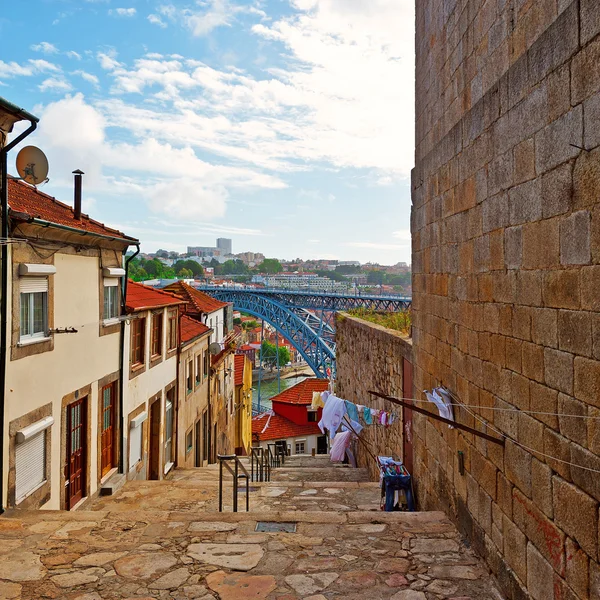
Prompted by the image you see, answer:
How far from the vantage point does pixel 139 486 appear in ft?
26.2

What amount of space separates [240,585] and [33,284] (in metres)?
3.74

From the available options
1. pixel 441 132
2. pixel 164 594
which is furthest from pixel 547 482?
pixel 441 132

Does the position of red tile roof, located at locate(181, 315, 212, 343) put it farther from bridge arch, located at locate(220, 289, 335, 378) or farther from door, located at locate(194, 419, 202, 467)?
bridge arch, located at locate(220, 289, 335, 378)

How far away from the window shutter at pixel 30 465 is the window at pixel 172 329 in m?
5.19

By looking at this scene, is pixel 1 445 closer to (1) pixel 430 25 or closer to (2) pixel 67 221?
(2) pixel 67 221

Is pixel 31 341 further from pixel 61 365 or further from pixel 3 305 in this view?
pixel 61 365

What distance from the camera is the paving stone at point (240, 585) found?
3174mm

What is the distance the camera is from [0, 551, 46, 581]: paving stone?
3.39 meters

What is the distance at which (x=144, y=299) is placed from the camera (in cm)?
948

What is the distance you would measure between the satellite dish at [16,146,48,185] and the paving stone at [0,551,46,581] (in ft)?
12.1

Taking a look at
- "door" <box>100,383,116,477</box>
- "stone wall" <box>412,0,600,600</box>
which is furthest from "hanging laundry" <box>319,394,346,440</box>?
"stone wall" <box>412,0,600,600</box>

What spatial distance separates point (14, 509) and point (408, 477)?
13.1 feet

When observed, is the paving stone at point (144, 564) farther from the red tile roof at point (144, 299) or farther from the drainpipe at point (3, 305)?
the red tile roof at point (144, 299)

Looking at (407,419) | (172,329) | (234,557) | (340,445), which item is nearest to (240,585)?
(234,557)
